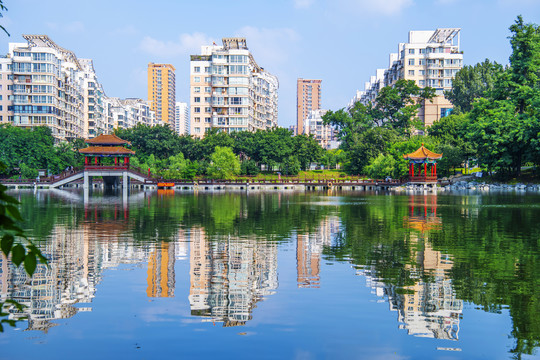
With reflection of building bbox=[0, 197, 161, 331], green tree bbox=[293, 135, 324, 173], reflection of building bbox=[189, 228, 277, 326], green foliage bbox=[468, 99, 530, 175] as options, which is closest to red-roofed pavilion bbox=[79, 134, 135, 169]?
green tree bbox=[293, 135, 324, 173]

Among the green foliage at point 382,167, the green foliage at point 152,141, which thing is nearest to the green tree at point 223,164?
the green foliage at point 152,141

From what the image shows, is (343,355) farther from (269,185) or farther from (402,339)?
(269,185)

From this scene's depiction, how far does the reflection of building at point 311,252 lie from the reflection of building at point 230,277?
726 millimetres

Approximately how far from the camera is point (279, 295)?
1102 centimetres

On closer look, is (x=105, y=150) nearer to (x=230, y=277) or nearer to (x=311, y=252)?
(x=311, y=252)

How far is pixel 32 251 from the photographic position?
126 inches

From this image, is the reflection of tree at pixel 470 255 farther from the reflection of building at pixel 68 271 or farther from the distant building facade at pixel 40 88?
the distant building facade at pixel 40 88

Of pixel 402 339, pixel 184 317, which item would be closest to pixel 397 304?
pixel 402 339

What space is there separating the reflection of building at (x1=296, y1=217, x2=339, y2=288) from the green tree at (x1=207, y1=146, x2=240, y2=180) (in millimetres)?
51681

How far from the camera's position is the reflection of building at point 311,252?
12.7m

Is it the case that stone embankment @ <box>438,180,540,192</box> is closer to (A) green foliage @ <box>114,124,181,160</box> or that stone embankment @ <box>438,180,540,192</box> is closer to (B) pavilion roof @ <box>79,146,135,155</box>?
(A) green foliage @ <box>114,124,181,160</box>

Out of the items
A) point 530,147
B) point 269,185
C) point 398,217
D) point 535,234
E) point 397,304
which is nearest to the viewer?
point 397,304

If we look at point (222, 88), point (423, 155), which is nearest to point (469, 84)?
point (423, 155)

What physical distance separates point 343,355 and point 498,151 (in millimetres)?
60433
